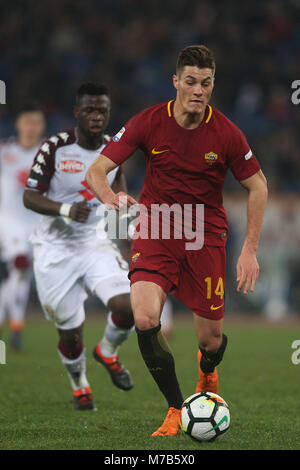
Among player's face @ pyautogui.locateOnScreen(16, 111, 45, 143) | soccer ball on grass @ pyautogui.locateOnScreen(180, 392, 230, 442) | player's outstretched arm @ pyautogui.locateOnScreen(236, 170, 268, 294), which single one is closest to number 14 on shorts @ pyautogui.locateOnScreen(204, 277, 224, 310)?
player's outstretched arm @ pyautogui.locateOnScreen(236, 170, 268, 294)

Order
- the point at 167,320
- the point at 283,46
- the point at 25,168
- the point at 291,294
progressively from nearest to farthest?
the point at 25,168, the point at 167,320, the point at 291,294, the point at 283,46

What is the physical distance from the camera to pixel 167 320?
444 inches

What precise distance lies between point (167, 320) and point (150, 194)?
5.91m

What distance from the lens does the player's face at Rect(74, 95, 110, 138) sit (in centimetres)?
656

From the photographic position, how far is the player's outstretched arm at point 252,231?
205 inches

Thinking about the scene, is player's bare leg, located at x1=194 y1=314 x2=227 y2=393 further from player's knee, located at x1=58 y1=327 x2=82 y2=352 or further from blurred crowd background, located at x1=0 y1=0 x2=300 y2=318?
blurred crowd background, located at x1=0 y1=0 x2=300 y2=318

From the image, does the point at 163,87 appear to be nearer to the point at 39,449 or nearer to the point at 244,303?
the point at 244,303

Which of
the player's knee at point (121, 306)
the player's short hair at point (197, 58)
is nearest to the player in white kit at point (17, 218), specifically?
the player's knee at point (121, 306)

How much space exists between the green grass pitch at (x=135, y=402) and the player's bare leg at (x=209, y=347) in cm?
33

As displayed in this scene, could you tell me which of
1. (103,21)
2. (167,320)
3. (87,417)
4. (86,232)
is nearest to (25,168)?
(167,320)

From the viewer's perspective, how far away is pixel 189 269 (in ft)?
18.1

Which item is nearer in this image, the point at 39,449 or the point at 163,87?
the point at 39,449

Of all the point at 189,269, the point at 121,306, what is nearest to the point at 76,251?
the point at 121,306

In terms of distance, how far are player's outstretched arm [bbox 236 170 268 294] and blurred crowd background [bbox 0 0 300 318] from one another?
10315 millimetres
